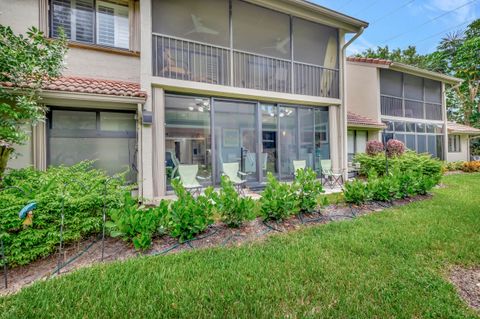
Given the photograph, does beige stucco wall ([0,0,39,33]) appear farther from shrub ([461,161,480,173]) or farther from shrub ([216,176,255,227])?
shrub ([461,161,480,173])

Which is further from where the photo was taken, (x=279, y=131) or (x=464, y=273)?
(x=279, y=131)

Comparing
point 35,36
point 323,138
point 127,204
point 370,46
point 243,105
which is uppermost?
point 370,46

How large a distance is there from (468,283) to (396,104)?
1473 cm

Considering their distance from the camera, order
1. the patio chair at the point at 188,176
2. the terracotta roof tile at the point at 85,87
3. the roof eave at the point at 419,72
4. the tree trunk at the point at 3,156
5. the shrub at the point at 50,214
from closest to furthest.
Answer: the shrub at the point at 50,214 < the tree trunk at the point at 3,156 < the terracotta roof tile at the point at 85,87 < the patio chair at the point at 188,176 < the roof eave at the point at 419,72

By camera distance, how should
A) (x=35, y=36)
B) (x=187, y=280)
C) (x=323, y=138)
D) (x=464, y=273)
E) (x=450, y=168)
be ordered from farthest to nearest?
(x=450, y=168), (x=323, y=138), (x=35, y=36), (x=464, y=273), (x=187, y=280)

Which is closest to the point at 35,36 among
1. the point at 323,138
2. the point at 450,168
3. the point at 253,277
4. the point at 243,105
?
the point at 243,105

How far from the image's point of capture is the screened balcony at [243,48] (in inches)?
270

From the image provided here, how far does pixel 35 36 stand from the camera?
15.3 ft

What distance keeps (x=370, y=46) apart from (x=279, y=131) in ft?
106

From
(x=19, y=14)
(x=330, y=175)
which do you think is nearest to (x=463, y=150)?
(x=330, y=175)

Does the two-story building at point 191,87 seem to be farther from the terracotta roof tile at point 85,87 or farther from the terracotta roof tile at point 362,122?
the terracotta roof tile at point 362,122

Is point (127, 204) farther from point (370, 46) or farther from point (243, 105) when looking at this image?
point (370, 46)

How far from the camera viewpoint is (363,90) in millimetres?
13641

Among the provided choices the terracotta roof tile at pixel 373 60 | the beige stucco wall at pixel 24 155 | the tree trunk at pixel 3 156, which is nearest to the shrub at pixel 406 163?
the terracotta roof tile at pixel 373 60
